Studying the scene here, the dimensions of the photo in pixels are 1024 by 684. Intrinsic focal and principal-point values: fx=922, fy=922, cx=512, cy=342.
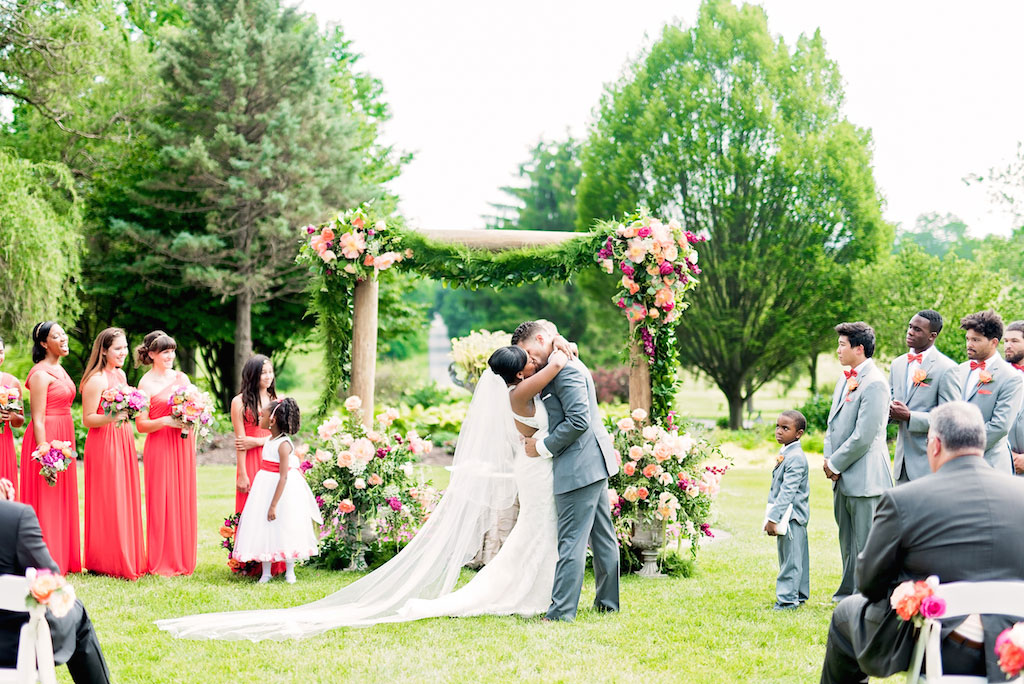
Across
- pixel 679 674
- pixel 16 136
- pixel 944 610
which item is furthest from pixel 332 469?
pixel 16 136

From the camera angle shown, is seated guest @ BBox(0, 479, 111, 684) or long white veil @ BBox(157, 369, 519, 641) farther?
long white veil @ BBox(157, 369, 519, 641)

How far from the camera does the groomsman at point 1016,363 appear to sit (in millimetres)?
6551

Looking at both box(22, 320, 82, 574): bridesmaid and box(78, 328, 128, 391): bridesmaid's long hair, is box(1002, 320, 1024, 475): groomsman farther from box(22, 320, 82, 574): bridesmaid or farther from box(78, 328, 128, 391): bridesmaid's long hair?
box(22, 320, 82, 574): bridesmaid

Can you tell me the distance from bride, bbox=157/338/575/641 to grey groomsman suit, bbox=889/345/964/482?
97.0 inches

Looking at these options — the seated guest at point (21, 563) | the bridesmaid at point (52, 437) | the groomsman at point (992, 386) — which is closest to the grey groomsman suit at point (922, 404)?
the groomsman at point (992, 386)

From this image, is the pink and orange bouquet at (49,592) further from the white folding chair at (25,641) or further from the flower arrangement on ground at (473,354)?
the flower arrangement on ground at (473,354)

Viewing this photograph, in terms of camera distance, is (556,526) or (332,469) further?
(332,469)

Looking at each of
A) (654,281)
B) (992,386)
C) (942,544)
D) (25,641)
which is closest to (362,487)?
(654,281)

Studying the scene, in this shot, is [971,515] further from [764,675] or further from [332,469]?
[332,469]

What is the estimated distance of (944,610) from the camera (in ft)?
11.2

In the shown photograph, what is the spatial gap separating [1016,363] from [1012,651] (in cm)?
422

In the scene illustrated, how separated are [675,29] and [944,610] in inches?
890

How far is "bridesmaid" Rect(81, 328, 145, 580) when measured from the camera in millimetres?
7488

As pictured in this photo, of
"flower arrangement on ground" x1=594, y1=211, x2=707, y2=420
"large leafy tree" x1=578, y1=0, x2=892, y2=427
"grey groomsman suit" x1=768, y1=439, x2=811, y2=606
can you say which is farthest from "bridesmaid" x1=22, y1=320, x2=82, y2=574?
"large leafy tree" x1=578, y1=0, x2=892, y2=427
